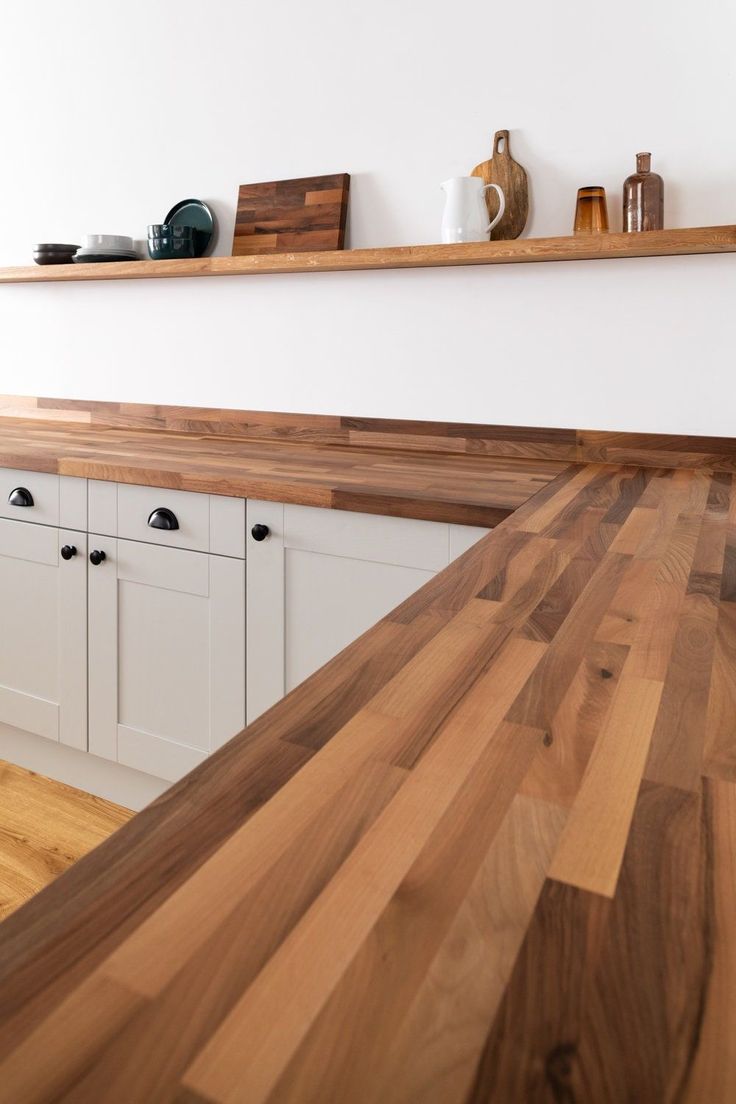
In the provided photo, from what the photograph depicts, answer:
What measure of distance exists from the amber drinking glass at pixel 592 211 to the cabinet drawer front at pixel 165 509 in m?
1.08

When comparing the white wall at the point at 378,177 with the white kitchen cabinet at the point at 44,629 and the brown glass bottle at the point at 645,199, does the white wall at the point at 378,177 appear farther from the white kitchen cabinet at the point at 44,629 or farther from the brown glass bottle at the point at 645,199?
the white kitchen cabinet at the point at 44,629

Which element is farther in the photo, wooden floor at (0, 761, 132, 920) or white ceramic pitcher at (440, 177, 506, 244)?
white ceramic pitcher at (440, 177, 506, 244)

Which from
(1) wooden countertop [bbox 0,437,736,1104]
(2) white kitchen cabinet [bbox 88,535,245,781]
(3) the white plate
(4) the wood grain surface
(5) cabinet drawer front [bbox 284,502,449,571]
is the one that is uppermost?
(3) the white plate

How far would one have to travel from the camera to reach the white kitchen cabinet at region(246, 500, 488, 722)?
167 centimetres

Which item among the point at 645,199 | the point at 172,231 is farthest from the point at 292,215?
the point at 645,199

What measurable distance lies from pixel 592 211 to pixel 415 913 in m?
1.89

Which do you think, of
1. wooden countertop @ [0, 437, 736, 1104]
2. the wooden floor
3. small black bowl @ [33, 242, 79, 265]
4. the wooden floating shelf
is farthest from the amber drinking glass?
the wooden floor

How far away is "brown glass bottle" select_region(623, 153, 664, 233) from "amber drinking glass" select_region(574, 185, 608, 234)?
0.07m

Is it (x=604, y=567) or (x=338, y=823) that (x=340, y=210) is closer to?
(x=604, y=567)

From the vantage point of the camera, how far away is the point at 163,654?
199 centimetres

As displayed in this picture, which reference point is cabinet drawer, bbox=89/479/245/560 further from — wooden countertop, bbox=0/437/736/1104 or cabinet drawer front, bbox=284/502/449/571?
wooden countertop, bbox=0/437/736/1104

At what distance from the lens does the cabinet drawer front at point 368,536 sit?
165 centimetres

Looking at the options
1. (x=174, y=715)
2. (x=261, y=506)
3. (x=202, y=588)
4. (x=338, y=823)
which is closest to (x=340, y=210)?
(x=261, y=506)

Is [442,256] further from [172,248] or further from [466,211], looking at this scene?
[172,248]
